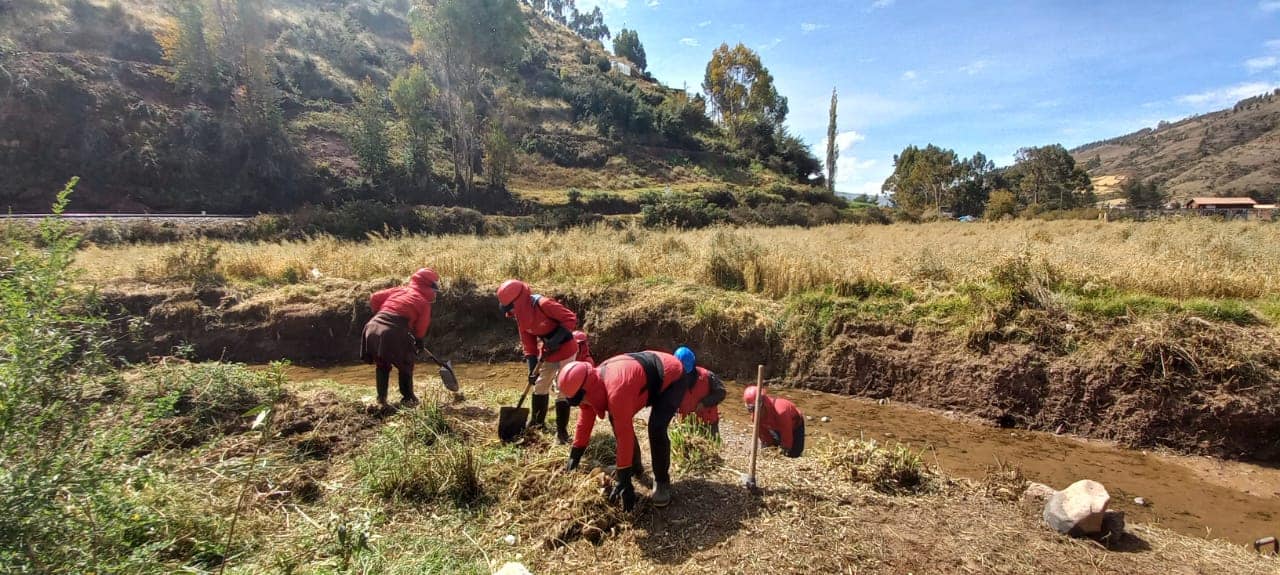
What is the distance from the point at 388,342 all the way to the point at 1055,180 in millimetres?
47932

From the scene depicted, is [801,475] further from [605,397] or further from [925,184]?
[925,184]

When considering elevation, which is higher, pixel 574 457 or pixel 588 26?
pixel 588 26

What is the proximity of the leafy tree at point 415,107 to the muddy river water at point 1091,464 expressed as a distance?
81.7 ft

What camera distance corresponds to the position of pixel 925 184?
41.7 m

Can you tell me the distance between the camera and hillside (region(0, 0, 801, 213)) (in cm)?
2272

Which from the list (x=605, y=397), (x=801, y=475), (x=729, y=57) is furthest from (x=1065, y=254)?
(x=729, y=57)

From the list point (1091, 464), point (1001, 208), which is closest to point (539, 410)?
point (1091, 464)

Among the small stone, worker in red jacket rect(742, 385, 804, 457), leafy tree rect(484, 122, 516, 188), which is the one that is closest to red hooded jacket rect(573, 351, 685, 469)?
worker in red jacket rect(742, 385, 804, 457)

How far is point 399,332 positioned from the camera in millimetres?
5703

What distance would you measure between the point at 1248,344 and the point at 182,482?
10830mm

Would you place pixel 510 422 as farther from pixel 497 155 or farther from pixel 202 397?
pixel 497 155

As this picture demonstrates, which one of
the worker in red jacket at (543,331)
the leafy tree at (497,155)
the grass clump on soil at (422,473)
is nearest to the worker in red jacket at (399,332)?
the worker in red jacket at (543,331)

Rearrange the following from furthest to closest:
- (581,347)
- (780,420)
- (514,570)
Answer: (581,347), (780,420), (514,570)

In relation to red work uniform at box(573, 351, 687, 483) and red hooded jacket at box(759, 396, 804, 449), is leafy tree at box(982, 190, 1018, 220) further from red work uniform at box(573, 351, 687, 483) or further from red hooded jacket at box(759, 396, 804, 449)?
red work uniform at box(573, 351, 687, 483)
